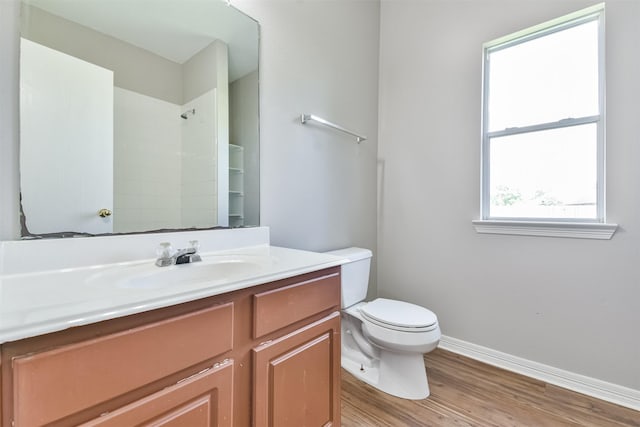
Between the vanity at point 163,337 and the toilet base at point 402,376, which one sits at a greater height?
the vanity at point 163,337

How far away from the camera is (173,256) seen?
968 mm

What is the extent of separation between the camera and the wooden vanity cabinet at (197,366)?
47 cm

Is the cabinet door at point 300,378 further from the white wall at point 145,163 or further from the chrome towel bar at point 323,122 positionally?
the chrome towel bar at point 323,122

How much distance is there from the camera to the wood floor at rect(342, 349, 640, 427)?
129 centimetres

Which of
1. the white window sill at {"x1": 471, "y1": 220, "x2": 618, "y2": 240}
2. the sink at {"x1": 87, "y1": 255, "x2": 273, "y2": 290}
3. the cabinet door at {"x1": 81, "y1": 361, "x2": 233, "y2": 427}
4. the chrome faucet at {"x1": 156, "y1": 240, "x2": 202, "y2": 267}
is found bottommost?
the cabinet door at {"x1": 81, "y1": 361, "x2": 233, "y2": 427}

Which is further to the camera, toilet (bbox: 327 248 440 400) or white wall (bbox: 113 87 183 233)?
toilet (bbox: 327 248 440 400)

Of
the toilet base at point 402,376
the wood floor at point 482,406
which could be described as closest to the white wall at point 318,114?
the toilet base at point 402,376

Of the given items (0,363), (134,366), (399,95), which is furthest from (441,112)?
(0,363)

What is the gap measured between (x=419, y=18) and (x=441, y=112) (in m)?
0.76

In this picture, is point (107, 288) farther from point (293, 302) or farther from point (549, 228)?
point (549, 228)

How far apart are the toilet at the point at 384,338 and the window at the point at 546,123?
92cm

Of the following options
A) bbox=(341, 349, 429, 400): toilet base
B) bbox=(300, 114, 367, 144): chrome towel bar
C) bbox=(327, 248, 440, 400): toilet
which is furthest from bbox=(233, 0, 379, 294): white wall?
bbox=(341, 349, 429, 400): toilet base

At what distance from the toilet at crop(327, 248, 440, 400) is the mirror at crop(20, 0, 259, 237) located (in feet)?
2.58

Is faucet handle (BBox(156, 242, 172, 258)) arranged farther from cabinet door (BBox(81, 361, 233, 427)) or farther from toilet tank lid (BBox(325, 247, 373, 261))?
toilet tank lid (BBox(325, 247, 373, 261))
